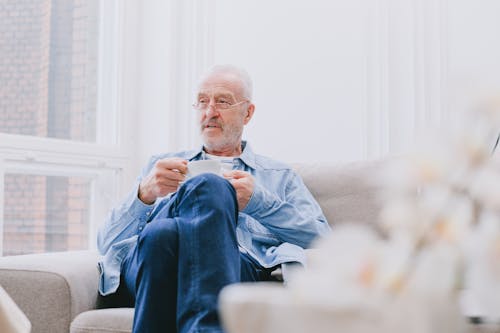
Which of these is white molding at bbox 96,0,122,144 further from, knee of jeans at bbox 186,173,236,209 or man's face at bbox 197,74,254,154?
knee of jeans at bbox 186,173,236,209

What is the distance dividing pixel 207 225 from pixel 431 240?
1.31 meters

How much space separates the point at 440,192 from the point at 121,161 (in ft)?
9.79

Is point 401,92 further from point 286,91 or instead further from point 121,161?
point 121,161

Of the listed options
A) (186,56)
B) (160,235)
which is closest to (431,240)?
(160,235)

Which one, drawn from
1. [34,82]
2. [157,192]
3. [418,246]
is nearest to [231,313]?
[418,246]

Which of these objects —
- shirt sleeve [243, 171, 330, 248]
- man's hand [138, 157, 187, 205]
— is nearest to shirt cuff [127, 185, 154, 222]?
man's hand [138, 157, 187, 205]

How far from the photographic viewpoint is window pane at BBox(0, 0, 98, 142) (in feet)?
9.48

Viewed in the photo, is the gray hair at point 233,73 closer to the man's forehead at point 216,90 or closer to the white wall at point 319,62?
the man's forehead at point 216,90

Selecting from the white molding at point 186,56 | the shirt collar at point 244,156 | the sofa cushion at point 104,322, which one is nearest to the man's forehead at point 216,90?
the shirt collar at point 244,156

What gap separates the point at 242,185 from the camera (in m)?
2.20

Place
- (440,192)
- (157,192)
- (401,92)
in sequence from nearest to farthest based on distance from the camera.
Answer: (440,192) → (157,192) → (401,92)

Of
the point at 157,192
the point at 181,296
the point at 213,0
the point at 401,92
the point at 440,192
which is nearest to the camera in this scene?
the point at 440,192

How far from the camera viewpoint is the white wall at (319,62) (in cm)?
280

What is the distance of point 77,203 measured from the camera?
3150 mm
